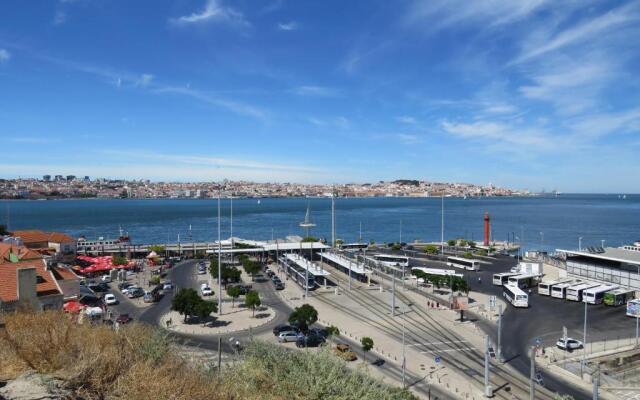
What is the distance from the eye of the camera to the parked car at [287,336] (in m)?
20.6

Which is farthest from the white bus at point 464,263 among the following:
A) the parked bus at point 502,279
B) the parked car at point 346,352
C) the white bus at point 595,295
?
the parked car at point 346,352

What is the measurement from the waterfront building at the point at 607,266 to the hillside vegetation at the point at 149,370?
25.8 m

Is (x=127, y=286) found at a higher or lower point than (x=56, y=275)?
lower

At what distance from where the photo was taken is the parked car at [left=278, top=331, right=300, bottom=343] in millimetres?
20609

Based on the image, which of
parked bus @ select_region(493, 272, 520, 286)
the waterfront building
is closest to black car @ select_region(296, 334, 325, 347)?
parked bus @ select_region(493, 272, 520, 286)

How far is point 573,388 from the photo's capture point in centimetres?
1633

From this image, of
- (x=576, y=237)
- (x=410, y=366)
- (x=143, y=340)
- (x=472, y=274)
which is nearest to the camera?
(x=143, y=340)

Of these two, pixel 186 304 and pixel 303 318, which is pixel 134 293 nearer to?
pixel 186 304

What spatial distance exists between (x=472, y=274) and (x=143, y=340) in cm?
3239

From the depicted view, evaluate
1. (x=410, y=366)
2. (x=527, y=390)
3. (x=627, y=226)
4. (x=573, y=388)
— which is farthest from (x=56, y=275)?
(x=627, y=226)

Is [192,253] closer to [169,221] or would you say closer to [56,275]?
[56,275]

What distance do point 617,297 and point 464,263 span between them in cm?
1512

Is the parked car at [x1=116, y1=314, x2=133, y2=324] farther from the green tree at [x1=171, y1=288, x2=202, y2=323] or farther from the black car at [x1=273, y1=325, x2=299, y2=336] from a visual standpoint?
the black car at [x1=273, y1=325, x2=299, y2=336]

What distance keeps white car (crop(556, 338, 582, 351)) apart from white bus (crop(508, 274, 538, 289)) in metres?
11.9
